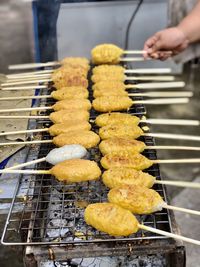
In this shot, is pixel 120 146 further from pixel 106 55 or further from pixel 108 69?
pixel 106 55

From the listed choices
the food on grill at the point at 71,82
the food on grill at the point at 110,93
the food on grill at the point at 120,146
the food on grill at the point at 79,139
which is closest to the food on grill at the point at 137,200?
the food on grill at the point at 120,146

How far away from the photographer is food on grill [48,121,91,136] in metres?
3.65

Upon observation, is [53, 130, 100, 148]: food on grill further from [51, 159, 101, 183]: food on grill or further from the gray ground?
the gray ground

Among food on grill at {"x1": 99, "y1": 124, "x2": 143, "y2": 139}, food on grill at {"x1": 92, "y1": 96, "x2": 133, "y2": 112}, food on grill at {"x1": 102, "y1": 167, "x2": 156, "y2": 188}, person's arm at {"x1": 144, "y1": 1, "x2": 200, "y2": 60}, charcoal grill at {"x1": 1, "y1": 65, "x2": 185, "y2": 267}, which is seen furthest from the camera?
person's arm at {"x1": 144, "y1": 1, "x2": 200, "y2": 60}

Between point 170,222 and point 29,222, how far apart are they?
0.99 metres

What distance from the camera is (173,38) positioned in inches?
197

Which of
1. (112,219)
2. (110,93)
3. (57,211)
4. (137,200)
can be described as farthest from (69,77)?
(112,219)

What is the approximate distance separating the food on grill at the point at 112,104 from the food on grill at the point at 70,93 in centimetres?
23

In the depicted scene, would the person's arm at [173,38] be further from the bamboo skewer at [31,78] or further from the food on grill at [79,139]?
the food on grill at [79,139]

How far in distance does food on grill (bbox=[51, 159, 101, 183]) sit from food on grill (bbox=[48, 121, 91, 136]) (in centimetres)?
59

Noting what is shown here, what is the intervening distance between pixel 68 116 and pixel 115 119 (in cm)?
46

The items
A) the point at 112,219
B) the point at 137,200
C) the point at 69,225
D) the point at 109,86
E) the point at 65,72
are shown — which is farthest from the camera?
the point at 65,72

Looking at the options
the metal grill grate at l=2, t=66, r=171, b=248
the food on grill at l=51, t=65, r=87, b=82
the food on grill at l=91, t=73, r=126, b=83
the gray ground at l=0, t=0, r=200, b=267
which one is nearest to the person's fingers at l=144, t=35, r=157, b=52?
the food on grill at l=91, t=73, r=126, b=83

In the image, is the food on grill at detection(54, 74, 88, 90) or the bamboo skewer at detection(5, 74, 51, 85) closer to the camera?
the food on grill at detection(54, 74, 88, 90)
